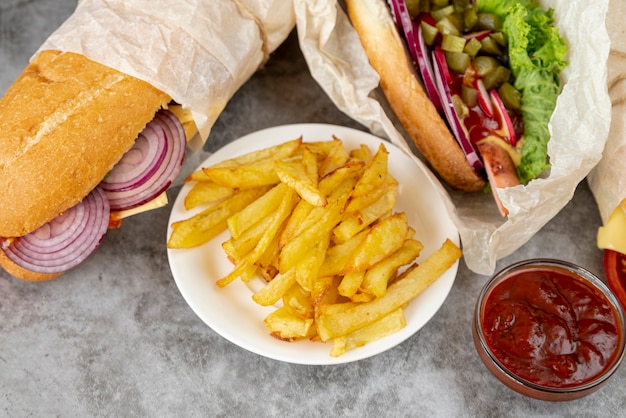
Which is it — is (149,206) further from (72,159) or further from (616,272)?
(616,272)

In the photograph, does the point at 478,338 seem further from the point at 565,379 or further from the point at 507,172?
the point at 507,172

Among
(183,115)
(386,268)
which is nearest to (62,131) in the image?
(183,115)

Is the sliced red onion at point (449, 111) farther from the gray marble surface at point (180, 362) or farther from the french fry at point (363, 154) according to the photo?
the gray marble surface at point (180, 362)

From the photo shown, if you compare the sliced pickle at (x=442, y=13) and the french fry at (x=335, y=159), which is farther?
the sliced pickle at (x=442, y=13)

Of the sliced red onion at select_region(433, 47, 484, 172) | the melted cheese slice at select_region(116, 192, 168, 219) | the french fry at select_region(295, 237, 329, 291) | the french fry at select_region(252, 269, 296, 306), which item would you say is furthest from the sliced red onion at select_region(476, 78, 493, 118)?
the melted cheese slice at select_region(116, 192, 168, 219)

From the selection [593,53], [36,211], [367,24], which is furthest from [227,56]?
[593,53]

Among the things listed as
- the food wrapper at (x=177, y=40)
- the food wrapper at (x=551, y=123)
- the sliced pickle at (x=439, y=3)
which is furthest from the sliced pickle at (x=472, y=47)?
the food wrapper at (x=177, y=40)

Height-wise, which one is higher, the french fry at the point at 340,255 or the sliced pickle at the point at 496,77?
the french fry at the point at 340,255
